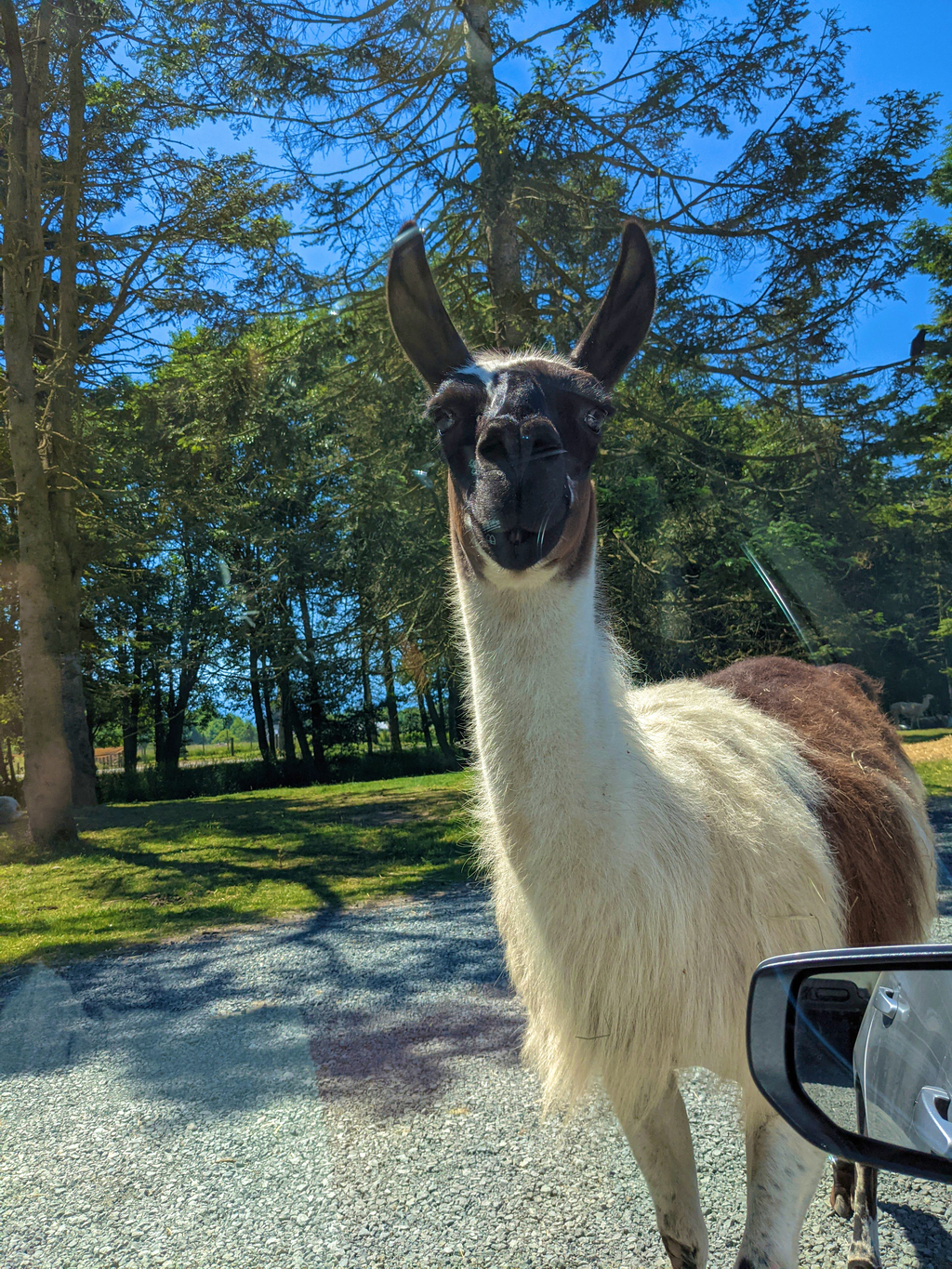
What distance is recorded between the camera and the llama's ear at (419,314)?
2201 mm

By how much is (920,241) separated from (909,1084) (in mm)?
8217

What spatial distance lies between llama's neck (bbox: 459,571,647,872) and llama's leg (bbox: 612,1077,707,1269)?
3.28 ft

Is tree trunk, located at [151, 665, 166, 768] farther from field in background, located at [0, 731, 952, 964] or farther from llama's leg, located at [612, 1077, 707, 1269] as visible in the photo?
llama's leg, located at [612, 1077, 707, 1269]

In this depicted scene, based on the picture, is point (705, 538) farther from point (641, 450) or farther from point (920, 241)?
point (920, 241)

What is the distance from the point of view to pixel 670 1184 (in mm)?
2273

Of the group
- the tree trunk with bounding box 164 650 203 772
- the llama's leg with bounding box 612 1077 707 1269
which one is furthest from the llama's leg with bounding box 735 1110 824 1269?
the tree trunk with bounding box 164 650 203 772

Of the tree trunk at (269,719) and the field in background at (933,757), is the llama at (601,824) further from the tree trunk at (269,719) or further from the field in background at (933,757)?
the tree trunk at (269,719)

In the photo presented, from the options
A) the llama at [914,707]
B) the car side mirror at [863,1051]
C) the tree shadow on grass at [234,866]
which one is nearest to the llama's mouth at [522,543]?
the car side mirror at [863,1051]

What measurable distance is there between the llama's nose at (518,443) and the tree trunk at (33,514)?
9470mm

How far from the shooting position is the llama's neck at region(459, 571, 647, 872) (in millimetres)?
1843

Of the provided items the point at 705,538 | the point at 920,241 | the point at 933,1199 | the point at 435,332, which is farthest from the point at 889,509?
the point at 435,332

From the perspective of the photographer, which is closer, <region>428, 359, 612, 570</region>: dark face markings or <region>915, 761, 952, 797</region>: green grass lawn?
<region>428, 359, 612, 570</region>: dark face markings

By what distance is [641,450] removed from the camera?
809 centimetres

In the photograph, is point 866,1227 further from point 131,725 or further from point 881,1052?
point 131,725
